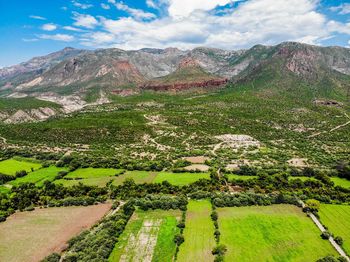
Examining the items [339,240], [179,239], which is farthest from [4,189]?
[339,240]

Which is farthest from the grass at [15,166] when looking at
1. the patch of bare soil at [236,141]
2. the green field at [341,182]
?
the green field at [341,182]

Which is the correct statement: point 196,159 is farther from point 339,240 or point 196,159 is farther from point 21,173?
point 339,240

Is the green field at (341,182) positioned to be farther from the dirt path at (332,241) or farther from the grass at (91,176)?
the grass at (91,176)

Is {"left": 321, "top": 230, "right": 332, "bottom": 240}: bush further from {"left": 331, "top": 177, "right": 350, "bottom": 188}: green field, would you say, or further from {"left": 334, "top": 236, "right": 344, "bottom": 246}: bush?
{"left": 331, "top": 177, "right": 350, "bottom": 188}: green field

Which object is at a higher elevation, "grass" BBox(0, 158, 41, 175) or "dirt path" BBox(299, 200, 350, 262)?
"grass" BBox(0, 158, 41, 175)

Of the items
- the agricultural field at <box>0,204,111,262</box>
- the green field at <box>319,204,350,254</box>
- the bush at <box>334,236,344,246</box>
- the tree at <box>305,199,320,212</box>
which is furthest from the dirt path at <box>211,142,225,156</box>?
the bush at <box>334,236,344,246</box>

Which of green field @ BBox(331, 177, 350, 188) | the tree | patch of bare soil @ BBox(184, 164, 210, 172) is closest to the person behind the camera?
the tree
